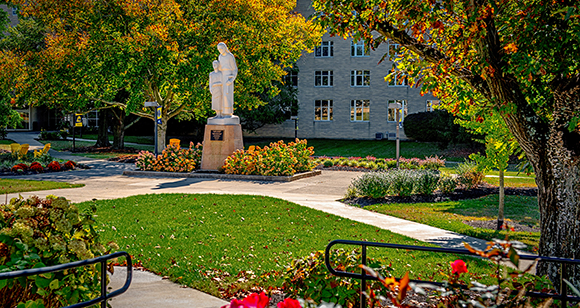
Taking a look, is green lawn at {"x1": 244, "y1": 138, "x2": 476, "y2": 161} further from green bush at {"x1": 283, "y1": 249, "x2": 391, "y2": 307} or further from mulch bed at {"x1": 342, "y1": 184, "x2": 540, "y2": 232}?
green bush at {"x1": 283, "y1": 249, "x2": 391, "y2": 307}

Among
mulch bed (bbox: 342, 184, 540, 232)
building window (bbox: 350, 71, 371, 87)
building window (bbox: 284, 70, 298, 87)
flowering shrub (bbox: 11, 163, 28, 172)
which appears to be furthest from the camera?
building window (bbox: 284, 70, 298, 87)

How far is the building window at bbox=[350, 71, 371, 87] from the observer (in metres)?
41.7

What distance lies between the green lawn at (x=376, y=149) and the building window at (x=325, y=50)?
289 inches

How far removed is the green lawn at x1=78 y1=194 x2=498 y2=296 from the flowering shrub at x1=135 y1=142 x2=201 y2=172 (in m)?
7.06

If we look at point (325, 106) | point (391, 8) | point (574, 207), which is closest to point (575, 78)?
point (574, 207)

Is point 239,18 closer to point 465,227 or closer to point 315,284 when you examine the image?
point 465,227

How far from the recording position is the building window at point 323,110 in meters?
42.7

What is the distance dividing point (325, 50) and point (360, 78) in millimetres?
3826

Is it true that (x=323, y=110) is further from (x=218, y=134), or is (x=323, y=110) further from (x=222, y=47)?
(x=222, y=47)

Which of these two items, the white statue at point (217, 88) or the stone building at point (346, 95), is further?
the stone building at point (346, 95)

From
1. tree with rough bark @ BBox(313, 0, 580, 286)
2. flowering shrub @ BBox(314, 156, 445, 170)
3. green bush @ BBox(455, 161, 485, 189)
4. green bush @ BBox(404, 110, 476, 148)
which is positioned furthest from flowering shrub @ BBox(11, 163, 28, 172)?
green bush @ BBox(404, 110, 476, 148)

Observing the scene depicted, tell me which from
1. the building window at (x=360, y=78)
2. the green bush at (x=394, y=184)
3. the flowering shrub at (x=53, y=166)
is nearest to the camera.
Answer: the green bush at (x=394, y=184)

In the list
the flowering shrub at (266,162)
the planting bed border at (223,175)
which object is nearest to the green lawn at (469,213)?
the planting bed border at (223,175)

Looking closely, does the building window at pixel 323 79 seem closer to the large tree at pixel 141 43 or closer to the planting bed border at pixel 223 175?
the large tree at pixel 141 43
